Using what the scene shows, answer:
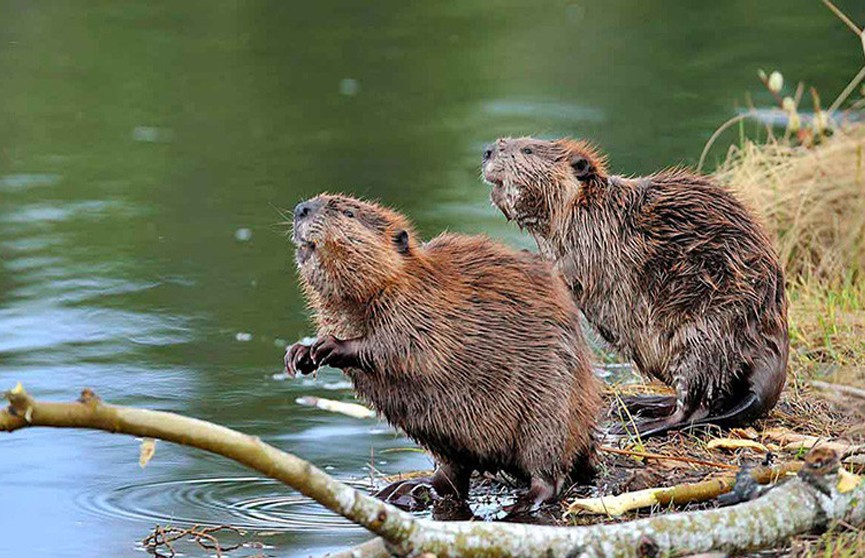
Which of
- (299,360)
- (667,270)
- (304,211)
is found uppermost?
(304,211)

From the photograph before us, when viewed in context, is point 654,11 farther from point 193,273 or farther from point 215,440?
point 215,440

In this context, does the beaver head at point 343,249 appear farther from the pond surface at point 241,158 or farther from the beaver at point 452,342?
the pond surface at point 241,158

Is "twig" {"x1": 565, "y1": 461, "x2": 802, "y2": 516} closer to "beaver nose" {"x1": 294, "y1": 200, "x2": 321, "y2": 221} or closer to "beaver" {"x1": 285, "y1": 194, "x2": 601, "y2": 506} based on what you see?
"beaver" {"x1": 285, "y1": 194, "x2": 601, "y2": 506}

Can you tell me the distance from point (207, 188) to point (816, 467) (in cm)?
606

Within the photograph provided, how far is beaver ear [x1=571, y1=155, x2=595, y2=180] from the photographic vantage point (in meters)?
4.76

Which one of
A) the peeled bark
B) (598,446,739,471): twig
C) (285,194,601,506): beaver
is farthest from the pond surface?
the peeled bark

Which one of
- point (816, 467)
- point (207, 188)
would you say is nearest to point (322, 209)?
point (816, 467)

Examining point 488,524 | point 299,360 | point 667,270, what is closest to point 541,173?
point 667,270

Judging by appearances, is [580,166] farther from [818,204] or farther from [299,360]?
[818,204]

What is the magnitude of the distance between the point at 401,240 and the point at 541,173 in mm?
851

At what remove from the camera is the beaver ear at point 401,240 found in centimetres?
401

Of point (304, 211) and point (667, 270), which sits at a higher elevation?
point (304, 211)

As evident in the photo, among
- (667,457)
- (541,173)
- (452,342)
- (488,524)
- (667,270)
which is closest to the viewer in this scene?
(488,524)

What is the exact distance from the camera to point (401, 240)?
13.2ft
